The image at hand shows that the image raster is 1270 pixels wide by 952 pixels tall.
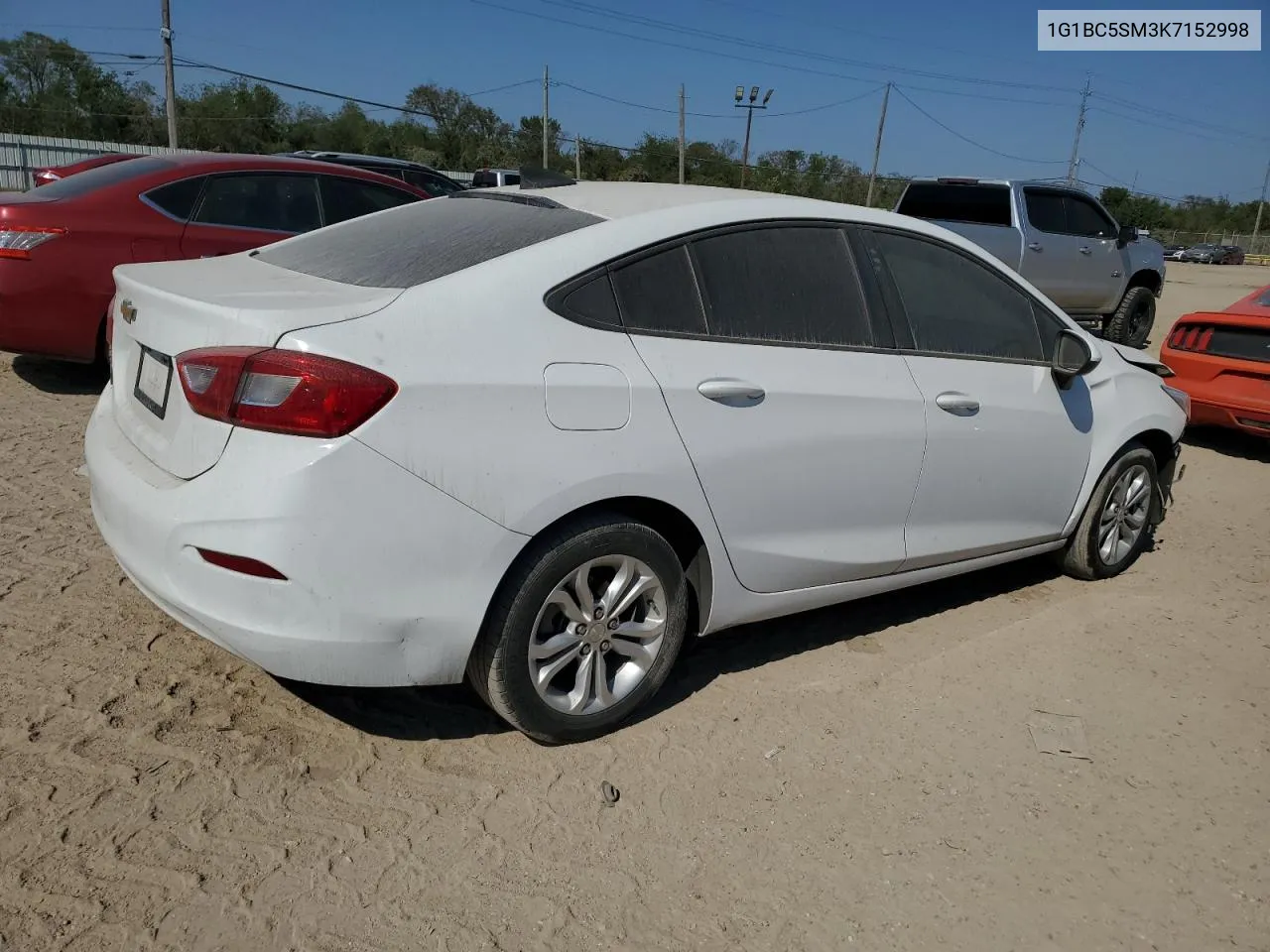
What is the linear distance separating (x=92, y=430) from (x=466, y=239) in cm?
136

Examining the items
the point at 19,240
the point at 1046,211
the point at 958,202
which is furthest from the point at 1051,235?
the point at 19,240

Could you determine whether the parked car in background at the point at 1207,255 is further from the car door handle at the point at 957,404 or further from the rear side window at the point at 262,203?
the car door handle at the point at 957,404

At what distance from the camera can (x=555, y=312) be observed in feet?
9.29

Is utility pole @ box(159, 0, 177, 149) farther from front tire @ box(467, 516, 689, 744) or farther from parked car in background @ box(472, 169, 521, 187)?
front tire @ box(467, 516, 689, 744)

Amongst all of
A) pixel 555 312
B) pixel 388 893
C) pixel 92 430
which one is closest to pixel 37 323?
pixel 92 430

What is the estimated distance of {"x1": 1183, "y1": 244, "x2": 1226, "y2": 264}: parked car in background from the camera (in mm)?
59000

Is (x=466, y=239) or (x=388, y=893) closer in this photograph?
(x=388, y=893)

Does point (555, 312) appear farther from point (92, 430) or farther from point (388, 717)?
point (92, 430)

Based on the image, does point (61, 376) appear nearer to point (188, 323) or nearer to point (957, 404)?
point (188, 323)

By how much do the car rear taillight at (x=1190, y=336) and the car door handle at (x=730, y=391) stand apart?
6020 millimetres

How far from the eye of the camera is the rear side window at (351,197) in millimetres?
7621

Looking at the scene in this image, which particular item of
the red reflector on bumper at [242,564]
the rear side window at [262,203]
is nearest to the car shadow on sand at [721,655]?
the red reflector on bumper at [242,564]

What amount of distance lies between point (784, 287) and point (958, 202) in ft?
30.1

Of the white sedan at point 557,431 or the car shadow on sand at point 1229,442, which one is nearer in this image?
the white sedan at point 557,431
